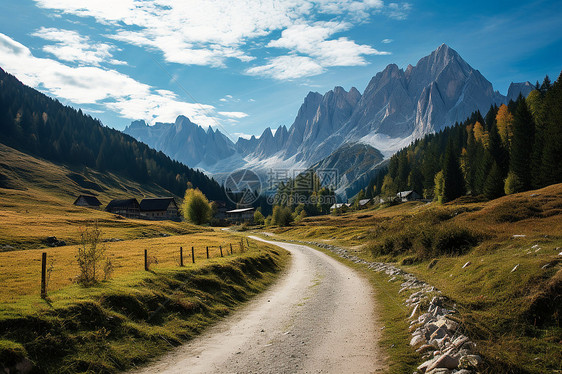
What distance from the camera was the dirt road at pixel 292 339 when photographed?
35.3ft

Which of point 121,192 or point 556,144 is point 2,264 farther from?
point 121,192

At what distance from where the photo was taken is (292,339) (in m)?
13.4

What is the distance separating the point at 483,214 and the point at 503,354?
32.6 metres

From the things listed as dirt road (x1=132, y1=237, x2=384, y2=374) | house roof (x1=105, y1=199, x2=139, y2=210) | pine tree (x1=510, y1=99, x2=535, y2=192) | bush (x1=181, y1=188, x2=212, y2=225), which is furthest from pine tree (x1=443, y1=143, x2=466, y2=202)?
house roof (x1=105, y1=199, x2=139, y2=210)

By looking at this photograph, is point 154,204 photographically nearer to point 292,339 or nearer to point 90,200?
point 90,200

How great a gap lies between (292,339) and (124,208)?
A: 14222 cm

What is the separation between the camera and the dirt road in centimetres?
1075

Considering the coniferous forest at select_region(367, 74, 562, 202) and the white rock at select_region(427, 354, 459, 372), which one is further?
the coniferous forest at select_region(367, 74, 562, 202)

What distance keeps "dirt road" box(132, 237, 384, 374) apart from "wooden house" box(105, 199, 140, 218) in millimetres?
133021

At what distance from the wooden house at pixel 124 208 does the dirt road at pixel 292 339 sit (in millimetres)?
133021

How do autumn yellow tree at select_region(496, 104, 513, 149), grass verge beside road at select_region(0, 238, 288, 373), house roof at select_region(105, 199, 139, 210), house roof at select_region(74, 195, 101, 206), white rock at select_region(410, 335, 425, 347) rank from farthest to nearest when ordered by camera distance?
house roof at select_region(105, 199, 139, 210)
house roof at select_region(74, 195, 101, 206)
autumn yellow tree at select_region(496, 104, 513, 149)
white rock at select_region(410, 335, 425, 347)
grass verge beside road at select_region(0, 238, 288, 373)

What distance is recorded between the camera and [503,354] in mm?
9203

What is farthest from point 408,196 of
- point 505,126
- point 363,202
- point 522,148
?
point 522,148

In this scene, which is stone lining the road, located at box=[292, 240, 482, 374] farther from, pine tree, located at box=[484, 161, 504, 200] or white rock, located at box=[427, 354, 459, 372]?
pine tree, located at box=[484, 161, 504, 200]
